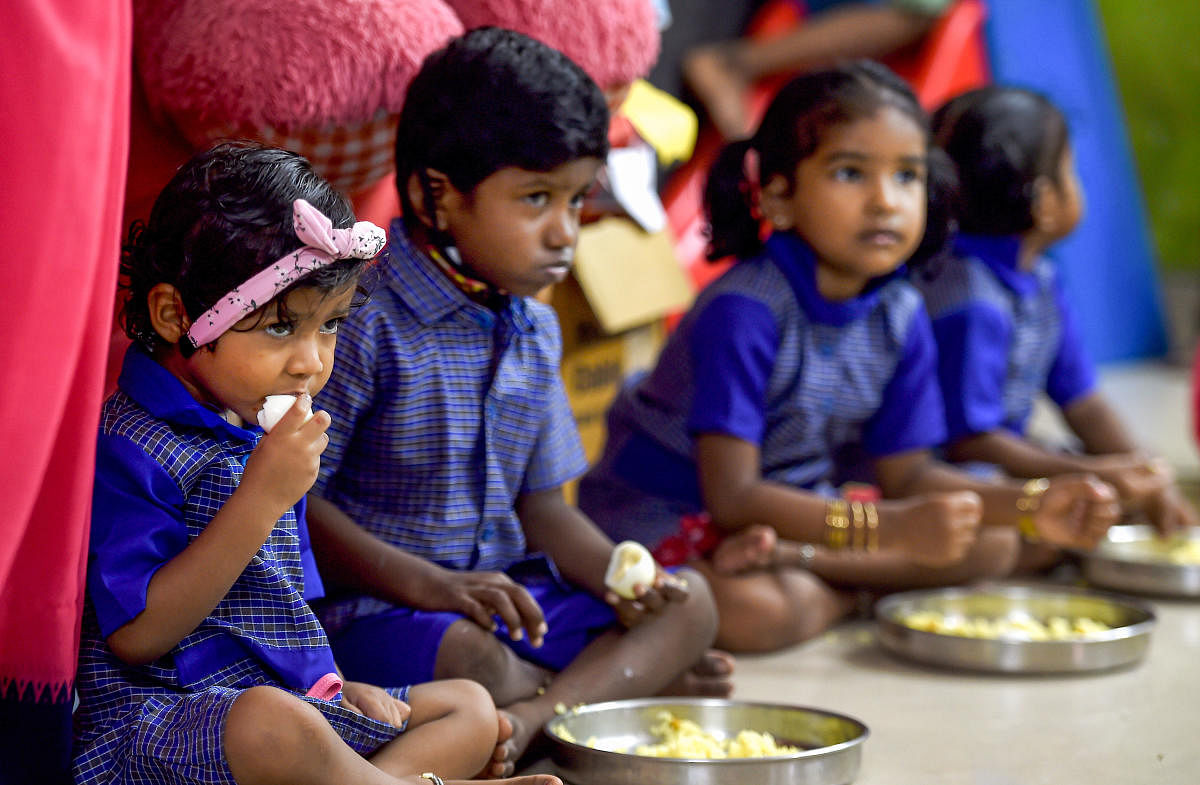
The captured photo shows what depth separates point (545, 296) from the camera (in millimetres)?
2004

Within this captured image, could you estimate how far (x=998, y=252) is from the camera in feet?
7.75

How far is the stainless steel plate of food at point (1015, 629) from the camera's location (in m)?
1.78

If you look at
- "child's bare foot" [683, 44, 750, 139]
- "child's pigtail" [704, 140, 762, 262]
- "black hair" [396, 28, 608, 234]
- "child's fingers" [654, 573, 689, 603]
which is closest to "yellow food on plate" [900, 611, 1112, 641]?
"child's fingers" [654, 573, 689, 603]

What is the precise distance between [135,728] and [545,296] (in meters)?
1.00

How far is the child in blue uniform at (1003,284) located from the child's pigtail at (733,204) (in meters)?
0.31

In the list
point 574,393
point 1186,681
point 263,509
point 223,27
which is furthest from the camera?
point 574,393

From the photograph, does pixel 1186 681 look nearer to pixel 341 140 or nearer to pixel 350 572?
pixel 350 572

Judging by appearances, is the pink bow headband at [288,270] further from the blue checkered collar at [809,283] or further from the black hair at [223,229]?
the blue checkered collar at [809,283]

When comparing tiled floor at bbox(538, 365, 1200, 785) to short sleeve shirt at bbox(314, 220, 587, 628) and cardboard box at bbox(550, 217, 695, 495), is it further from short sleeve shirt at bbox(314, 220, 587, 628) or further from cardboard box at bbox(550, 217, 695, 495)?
cardboard box at bbox(550, 217, 695, 495)

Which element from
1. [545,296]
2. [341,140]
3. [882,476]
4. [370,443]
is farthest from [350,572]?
[882,476]

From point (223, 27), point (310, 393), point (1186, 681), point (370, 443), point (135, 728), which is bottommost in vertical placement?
point (1186, 681)

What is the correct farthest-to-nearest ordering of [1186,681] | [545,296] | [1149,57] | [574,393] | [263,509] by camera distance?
1. [1149,57]
2. [574,393]
3. [545,296]
4. [1186,681]
5. [263,509]

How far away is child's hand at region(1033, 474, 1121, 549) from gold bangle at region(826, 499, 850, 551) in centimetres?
31

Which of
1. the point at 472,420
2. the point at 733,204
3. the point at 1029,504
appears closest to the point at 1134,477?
the point at 1029,504
